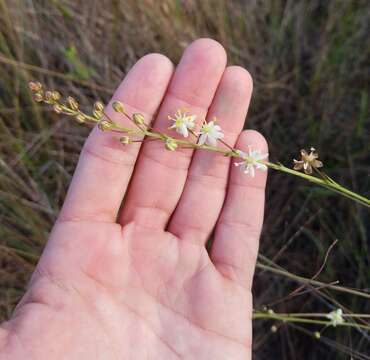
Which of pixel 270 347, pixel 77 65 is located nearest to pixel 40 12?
pixel 77 65

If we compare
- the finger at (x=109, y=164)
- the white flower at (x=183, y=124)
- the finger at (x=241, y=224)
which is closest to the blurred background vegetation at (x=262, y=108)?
the finger at (x=241, y=224)

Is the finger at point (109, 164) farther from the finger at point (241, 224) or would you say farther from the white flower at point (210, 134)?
the finger at point (241, 224)

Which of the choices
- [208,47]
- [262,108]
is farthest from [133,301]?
[262,108]

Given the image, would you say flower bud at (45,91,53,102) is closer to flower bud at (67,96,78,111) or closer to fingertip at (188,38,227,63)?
flower bud at (67,96,78,111)

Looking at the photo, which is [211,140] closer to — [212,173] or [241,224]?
[212,173]

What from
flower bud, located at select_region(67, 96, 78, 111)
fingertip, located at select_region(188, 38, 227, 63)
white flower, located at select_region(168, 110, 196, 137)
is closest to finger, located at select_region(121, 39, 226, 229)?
fingertip, located at select_region(188, 38, 227, 63)

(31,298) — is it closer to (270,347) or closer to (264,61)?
(270,347)
